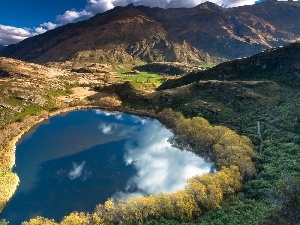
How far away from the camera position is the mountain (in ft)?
446

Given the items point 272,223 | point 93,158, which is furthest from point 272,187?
point 93,158

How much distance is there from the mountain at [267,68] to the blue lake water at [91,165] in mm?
48966

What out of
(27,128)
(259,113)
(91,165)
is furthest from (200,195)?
(27,128)

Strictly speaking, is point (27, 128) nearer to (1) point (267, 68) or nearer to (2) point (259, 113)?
(2) point (259, 113)

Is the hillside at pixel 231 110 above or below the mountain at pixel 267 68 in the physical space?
below

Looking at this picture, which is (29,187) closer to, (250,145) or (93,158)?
(93,158)

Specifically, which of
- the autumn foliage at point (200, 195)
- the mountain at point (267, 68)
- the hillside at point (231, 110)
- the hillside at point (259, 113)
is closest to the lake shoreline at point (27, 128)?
the hillside at point (231, 110)

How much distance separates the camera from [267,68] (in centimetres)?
14600

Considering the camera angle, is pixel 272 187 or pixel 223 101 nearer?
pixel 272 187

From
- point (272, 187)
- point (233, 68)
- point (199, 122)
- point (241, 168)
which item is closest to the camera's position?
point (272, 187)

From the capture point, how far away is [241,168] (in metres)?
72.9

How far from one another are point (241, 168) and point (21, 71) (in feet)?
536

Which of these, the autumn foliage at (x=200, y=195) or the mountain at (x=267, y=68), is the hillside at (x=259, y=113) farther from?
the autumn foliage at (x=200, y=195)

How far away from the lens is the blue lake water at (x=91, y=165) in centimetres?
7075
